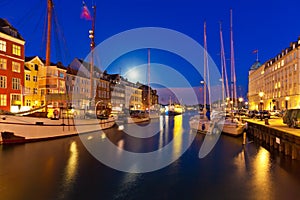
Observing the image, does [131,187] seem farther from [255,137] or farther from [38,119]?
[255,137]

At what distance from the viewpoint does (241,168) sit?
20.7 m

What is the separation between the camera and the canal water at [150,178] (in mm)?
14531

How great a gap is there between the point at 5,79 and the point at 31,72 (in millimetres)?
14679

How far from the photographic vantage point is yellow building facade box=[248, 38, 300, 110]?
8362 centimetres

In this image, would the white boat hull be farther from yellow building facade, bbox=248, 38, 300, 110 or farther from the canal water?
yellow building facade, bbox=248, 38, 300, 110

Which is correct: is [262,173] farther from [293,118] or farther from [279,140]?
[293,118]

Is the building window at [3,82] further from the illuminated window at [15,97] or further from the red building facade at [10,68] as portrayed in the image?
the illuminated window at [15,97]

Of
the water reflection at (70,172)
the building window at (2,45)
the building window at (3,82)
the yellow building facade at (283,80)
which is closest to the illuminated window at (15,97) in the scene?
the building window at (3,82)

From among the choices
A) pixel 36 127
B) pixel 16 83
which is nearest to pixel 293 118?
pixel 36 127

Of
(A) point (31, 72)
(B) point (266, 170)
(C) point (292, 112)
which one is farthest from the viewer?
(A) point (31, 72)

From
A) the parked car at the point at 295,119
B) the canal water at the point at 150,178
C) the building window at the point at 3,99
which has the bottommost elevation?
the canal water at the point at 150,178

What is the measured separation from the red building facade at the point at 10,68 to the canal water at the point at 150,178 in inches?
876

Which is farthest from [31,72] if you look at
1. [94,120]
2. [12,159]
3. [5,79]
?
[12,159]

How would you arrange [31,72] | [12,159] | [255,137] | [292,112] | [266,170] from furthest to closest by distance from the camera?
[31,72] < [255,137] < [292,112] < [12,159] < [266,170]
